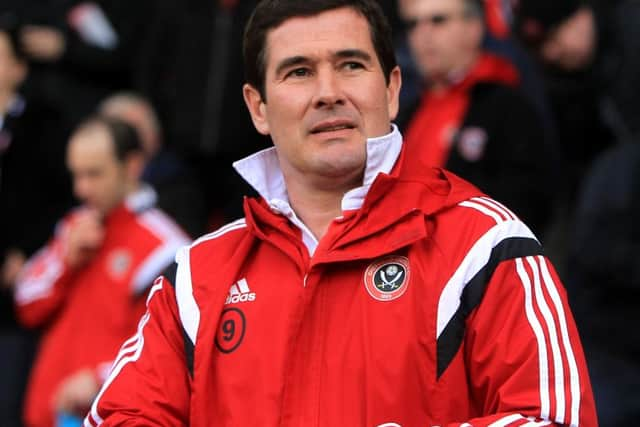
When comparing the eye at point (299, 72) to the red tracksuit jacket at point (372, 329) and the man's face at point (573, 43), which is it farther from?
the man's face at point (573, 43)

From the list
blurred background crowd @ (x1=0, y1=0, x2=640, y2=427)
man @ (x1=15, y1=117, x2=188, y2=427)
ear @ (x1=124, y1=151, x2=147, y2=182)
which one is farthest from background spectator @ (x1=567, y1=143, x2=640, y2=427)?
ear @ (x1=124, y1=151, x2=147, y2=182)

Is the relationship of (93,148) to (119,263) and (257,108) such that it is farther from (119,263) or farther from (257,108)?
(257,108)

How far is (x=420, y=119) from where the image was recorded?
6352mm

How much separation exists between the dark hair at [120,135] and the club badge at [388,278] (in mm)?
3657

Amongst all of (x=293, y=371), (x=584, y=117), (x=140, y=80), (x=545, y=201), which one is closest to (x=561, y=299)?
(x=293, y=371)

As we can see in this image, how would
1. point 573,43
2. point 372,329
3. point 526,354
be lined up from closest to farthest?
point 526,354 → point 372,329 → point 573,43

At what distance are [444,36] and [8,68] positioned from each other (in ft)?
9.68

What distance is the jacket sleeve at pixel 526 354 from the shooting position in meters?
2.79

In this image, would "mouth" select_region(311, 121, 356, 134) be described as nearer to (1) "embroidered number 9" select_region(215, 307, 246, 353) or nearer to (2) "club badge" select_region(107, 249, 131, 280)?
(1) "embroidered number 9" select_region(215, 307, 246, 353)

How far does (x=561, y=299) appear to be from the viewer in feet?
9.59

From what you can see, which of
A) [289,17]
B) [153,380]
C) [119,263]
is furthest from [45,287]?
[289,17]

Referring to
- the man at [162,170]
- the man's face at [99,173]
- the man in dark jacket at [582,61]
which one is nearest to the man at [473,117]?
the man in dark jacket at [582,61]

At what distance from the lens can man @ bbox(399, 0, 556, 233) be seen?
5934 mm

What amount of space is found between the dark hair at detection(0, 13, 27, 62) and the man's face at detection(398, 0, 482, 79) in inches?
109
